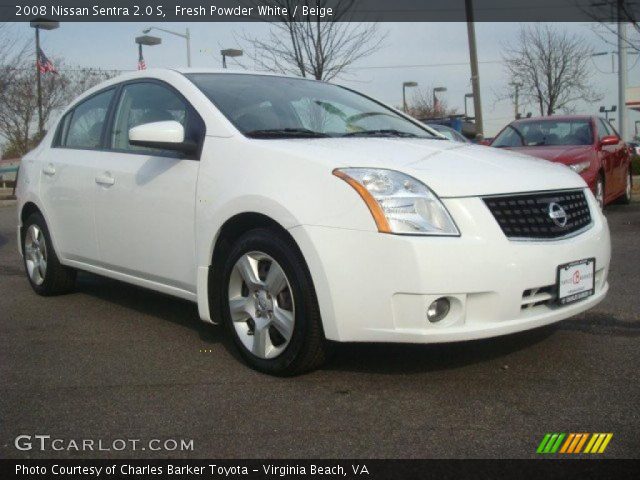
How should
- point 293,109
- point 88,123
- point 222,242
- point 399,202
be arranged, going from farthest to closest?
point 88,123, point 293,109, point 222,242, point 399,202

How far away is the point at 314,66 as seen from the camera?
14.4 m

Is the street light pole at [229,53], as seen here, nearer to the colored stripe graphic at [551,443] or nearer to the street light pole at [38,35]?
the street light pole at [38,35]

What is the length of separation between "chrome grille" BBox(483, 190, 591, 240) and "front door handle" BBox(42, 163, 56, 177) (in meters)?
3.37

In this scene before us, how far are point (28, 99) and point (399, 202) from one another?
21856 millimetres

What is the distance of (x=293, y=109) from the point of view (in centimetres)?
427

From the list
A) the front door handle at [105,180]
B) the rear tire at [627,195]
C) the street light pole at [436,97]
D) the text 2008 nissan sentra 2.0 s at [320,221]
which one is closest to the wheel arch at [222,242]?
the text 2008 nissan sentra 2.0 s at [320,221]

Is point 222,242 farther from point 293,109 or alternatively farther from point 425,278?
point 425,278

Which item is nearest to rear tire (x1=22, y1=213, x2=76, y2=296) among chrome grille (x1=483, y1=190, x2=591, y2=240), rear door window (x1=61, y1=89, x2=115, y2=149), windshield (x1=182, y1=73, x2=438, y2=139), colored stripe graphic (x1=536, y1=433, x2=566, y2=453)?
rear door window (x1=61, y1=89, x2=115, y2=149)

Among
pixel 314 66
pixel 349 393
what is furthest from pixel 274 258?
pixel 314 66

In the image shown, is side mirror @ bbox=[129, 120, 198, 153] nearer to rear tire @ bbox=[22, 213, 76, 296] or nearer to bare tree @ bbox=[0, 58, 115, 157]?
rear tire @ bbox=[22, 213, 76, 296]

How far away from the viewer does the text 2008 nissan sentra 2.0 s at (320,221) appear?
3.16 meters

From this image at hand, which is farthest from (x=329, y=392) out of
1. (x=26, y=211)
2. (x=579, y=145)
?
(x=579, y=145)

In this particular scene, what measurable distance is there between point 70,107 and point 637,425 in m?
4.54

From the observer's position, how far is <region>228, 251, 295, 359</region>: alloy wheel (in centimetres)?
350
